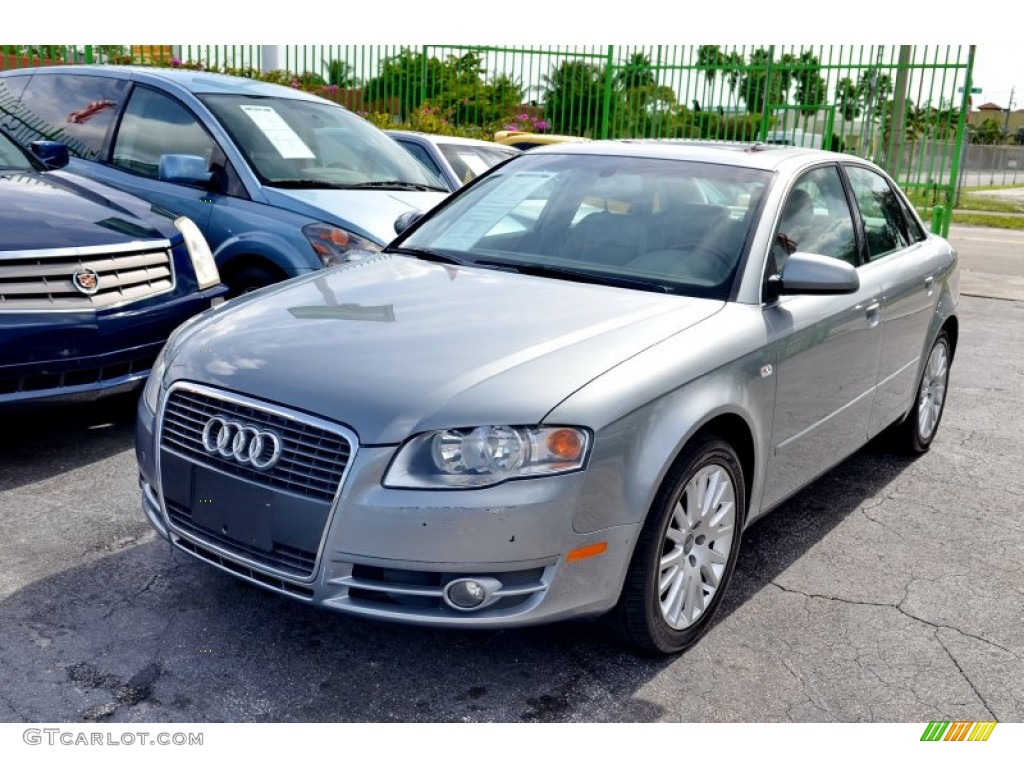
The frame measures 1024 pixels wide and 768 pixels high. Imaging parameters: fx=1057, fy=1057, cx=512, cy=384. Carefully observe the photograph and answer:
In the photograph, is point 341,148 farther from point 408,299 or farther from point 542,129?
point 542,129

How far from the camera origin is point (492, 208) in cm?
437

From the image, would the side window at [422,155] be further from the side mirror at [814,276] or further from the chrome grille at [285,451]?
the chrome grille at [285,451]

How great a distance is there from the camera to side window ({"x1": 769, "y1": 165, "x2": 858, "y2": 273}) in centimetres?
393

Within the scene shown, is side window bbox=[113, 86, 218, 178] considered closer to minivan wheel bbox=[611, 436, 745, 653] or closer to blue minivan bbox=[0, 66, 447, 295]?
blue minivan bbox=[0, 66, 447, 295]

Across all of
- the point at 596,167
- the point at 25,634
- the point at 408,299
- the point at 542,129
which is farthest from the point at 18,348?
the point at 542,129

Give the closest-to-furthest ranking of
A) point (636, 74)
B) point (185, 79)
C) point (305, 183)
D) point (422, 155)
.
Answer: point (305, 183)
point (185, 79)
point (422, 155)
point (636, 74)

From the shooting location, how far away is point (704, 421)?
3.12 meters

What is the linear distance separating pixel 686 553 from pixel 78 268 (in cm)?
294

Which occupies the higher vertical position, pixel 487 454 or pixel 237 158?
pixel 237 158

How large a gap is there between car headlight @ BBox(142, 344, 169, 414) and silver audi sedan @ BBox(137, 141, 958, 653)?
14 mm

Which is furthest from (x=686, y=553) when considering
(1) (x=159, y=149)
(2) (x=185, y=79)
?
(2) (x=185, y=79)

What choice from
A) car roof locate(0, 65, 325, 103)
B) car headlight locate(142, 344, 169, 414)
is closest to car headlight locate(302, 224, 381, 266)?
car roof locate(0, 65, 325, 103)

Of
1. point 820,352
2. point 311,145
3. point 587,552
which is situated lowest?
point 587,552
